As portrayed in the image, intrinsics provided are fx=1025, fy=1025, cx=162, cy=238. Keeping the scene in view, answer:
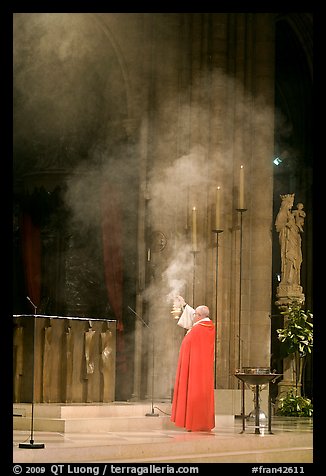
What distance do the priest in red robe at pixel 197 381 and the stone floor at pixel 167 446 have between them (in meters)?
0.14

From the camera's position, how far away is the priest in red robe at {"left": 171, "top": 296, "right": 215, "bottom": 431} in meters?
9.12

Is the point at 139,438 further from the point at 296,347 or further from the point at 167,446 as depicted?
the point at 296,347

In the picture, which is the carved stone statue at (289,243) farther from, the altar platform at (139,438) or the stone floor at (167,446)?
the stone floor at (167,446)

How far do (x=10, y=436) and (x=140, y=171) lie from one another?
7186mm

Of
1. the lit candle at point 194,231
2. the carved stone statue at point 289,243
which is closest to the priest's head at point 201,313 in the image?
the lit candle at point 194,231

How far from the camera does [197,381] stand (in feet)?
30.2

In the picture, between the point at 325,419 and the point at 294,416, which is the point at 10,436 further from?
the point at 294,416

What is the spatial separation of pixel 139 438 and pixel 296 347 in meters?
4.24

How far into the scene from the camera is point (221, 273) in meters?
12.1

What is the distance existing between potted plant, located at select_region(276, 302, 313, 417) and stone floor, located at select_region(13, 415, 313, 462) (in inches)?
96.2

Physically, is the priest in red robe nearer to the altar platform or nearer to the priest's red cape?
the priest's red cape

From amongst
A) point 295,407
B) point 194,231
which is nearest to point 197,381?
point 194,231

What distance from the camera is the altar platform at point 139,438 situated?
23.3ft
